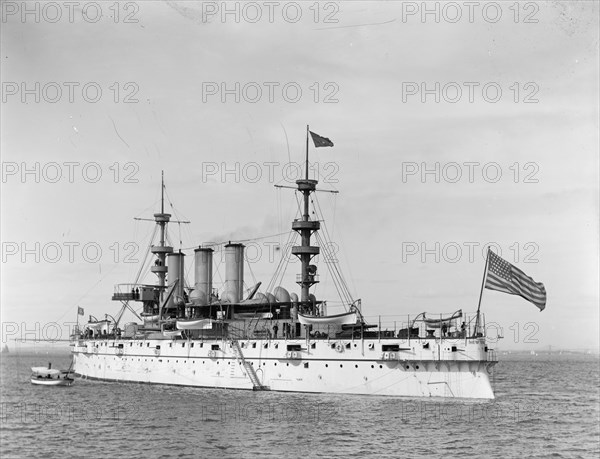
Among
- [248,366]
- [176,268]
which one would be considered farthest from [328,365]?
[176,268]

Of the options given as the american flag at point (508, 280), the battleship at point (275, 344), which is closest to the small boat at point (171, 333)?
the battleship at point (275, 344)

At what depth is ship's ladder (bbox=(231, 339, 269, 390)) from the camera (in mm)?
46750

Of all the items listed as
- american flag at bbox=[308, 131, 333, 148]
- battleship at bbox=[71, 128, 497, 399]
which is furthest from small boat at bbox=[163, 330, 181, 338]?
american flag at bbox=[308, 131, 333, 148]

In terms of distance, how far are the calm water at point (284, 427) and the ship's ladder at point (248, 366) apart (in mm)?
793

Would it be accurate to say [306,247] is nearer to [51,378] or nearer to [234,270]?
[234,270]

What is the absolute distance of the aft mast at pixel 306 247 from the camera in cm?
4844

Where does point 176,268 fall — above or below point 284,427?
above

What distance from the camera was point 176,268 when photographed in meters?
64.1

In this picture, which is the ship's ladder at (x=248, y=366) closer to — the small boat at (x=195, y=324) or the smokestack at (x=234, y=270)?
the small boat at (x=195, y=324)

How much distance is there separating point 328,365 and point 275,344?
14.0ft

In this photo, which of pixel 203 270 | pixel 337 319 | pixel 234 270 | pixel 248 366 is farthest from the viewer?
pixel 203 270

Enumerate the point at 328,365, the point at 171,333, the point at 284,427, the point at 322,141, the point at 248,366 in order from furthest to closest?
1. the point at 171,333
2. the point at 248,366
3. the point at 322,141
4. the point at 328,365
5. the point at 284,427

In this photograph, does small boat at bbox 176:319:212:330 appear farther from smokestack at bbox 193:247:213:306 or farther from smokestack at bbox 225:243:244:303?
smokestack at bbox 193:247:213:306

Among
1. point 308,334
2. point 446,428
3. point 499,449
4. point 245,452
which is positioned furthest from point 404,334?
point 245,452
